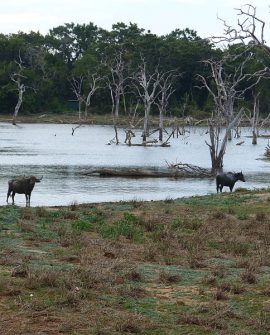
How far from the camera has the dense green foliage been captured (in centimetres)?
11736

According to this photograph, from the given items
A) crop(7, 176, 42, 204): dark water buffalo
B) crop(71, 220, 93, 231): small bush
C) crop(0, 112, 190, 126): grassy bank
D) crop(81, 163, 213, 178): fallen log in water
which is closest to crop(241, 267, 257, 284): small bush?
crop(71, 220, 93, 231): small bush

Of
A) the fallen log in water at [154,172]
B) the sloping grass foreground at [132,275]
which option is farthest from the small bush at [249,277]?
the fallen log in water at [154,172]

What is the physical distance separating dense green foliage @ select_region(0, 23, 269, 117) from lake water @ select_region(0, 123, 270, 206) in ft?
118

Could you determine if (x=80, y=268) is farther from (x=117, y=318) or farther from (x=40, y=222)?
(x=40, y=222)

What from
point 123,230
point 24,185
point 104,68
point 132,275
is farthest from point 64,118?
point 132,275

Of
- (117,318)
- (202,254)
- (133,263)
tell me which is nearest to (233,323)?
(117,318)

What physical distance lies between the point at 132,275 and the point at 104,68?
11083 centimetres

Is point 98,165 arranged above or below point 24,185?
below

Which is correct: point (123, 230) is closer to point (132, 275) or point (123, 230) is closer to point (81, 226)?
point (81, 226)

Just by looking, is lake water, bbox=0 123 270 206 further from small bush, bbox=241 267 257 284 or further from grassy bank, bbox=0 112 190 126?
grassy bank, bbox=0 112 190 126

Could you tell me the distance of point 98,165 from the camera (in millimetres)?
48375

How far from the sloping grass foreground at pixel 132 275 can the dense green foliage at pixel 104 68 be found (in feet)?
310

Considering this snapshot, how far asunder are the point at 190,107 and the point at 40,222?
102 meters

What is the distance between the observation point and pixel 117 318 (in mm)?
8430
